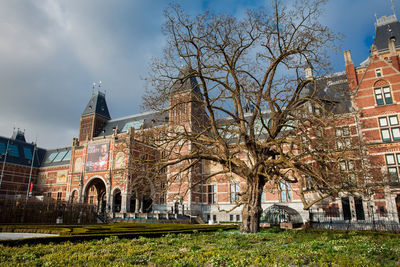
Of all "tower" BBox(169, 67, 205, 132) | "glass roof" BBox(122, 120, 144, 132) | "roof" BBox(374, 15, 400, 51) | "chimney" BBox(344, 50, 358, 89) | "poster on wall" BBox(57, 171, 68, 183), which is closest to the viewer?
"tower" BBox(169, 67, 205, 132)

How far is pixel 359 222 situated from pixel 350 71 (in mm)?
12836

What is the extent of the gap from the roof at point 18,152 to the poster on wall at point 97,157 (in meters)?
11.4

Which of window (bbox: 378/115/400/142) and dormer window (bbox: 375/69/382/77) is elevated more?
dormer window (bbox: 375/69/382/77)

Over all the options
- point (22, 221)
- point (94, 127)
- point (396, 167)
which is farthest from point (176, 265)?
point (94, 127)

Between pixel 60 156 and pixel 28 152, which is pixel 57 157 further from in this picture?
pixel 28 152

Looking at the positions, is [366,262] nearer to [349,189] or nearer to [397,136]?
[349,189]

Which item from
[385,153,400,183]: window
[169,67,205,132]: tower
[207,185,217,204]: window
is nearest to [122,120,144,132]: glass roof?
[207,185,217,204]: window

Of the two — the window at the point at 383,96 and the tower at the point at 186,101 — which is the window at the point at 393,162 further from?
the tower at the point at 186,101

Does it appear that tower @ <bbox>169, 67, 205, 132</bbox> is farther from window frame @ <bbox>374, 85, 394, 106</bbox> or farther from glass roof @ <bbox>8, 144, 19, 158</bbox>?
glass roof @ <bbox>8, 144, 19, 158</bbox>

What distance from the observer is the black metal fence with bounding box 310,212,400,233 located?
1587 cm

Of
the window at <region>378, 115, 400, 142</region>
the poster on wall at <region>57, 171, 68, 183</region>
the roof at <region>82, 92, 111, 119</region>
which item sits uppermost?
the roof at <region>82, 92, 111, 119</region>

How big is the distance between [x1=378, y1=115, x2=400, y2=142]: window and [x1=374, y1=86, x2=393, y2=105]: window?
1.34 metres

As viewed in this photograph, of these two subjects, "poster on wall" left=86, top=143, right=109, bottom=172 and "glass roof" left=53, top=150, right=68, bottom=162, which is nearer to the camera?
"poster on wall" left=86, top=143, right=109, bottom=172

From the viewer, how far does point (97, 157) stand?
3856 centimetres
